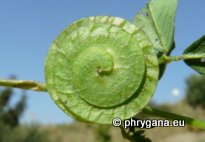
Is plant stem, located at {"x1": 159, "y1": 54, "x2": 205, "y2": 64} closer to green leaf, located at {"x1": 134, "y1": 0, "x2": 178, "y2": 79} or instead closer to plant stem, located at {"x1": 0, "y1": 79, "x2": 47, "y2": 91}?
green leaf, located at {"x1": 134, "y1": 0, "x2": 178, "y2": 79}

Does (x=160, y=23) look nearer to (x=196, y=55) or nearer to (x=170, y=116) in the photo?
(x=196, y=55)

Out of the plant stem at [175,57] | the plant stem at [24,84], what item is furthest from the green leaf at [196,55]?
the plant stem at [24,84]

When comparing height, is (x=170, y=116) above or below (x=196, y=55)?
below

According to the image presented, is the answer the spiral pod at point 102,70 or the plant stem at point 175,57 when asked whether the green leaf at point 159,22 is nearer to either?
the plant stem at point 175,57

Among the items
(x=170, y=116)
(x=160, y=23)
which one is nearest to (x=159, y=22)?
(x=160, y=23)

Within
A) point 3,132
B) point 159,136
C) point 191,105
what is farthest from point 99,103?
point 191,105

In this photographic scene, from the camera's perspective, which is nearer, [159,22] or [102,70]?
[102,70]
